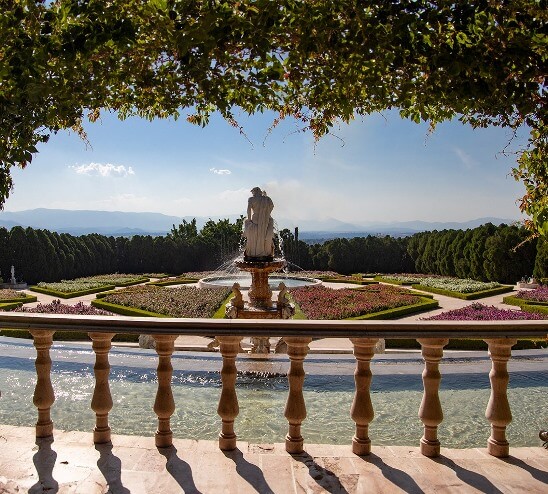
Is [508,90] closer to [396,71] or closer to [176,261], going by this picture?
[396,71]

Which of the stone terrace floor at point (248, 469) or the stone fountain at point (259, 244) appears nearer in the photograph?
the stone terrace floor at point (248, 469)

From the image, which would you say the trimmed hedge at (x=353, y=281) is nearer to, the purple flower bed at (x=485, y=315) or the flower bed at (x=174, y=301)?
the flower bed at (x=174, y=301)

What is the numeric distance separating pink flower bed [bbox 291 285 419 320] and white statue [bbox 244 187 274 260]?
11.9 ft

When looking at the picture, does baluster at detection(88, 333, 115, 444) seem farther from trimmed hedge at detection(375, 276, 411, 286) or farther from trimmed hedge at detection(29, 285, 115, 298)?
trimmed hedge at detection(375, 276, 411, 286)

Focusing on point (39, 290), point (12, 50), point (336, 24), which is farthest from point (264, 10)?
point (39, 290)

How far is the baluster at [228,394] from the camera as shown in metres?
2.93

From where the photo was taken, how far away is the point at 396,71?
113 inches

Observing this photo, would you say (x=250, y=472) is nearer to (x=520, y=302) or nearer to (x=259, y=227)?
(x=259, y=227)


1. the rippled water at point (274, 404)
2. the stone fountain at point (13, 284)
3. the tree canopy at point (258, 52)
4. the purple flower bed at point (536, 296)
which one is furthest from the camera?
the stone fountain at point (13, 284)

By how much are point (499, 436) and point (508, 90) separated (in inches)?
80.7

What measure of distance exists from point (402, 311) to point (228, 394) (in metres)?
14.1

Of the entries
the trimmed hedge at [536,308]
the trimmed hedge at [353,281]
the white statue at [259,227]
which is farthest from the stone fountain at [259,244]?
the trimmed hedge at [353,281]

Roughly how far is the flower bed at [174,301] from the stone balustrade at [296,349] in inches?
447

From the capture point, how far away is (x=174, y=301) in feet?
58.4
